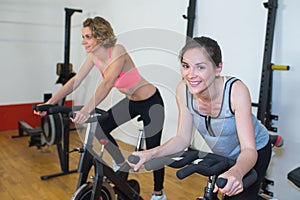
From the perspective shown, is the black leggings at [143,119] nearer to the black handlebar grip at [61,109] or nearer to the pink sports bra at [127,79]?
the pink sports bra at [127,79]

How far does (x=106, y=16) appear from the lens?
3.99 metres

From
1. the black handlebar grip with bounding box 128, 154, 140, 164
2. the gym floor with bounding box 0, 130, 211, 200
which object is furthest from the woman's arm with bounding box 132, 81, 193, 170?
the gym floor with bounding box 0, 130, 211, 200

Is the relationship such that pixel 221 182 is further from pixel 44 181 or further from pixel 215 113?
pixel 44 181

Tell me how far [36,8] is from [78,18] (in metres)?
0.54

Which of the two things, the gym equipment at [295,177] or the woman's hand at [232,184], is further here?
the gym equipment at [295,177]

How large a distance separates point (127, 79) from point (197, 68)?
1054 mm

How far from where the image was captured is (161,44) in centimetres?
193

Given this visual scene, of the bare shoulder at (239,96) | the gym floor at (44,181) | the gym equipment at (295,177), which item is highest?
the bare shoulder at (239,96)

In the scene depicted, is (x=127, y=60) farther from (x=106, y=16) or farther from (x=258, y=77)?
(x=106, y=16)

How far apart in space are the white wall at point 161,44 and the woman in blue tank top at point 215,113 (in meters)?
0.49

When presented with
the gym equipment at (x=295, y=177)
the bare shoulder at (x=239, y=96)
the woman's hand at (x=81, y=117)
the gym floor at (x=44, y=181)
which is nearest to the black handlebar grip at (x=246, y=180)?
the bare shoulder at (x=239, y=96)

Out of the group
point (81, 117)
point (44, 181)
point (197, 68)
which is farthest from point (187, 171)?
point (44, 181)

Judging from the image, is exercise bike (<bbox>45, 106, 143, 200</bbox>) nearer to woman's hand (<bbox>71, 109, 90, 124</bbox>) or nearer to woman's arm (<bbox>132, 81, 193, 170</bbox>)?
woman's hand (<bbox>71, 109, 90, 124</bbox>)

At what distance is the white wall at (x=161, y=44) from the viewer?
7.42 feet
